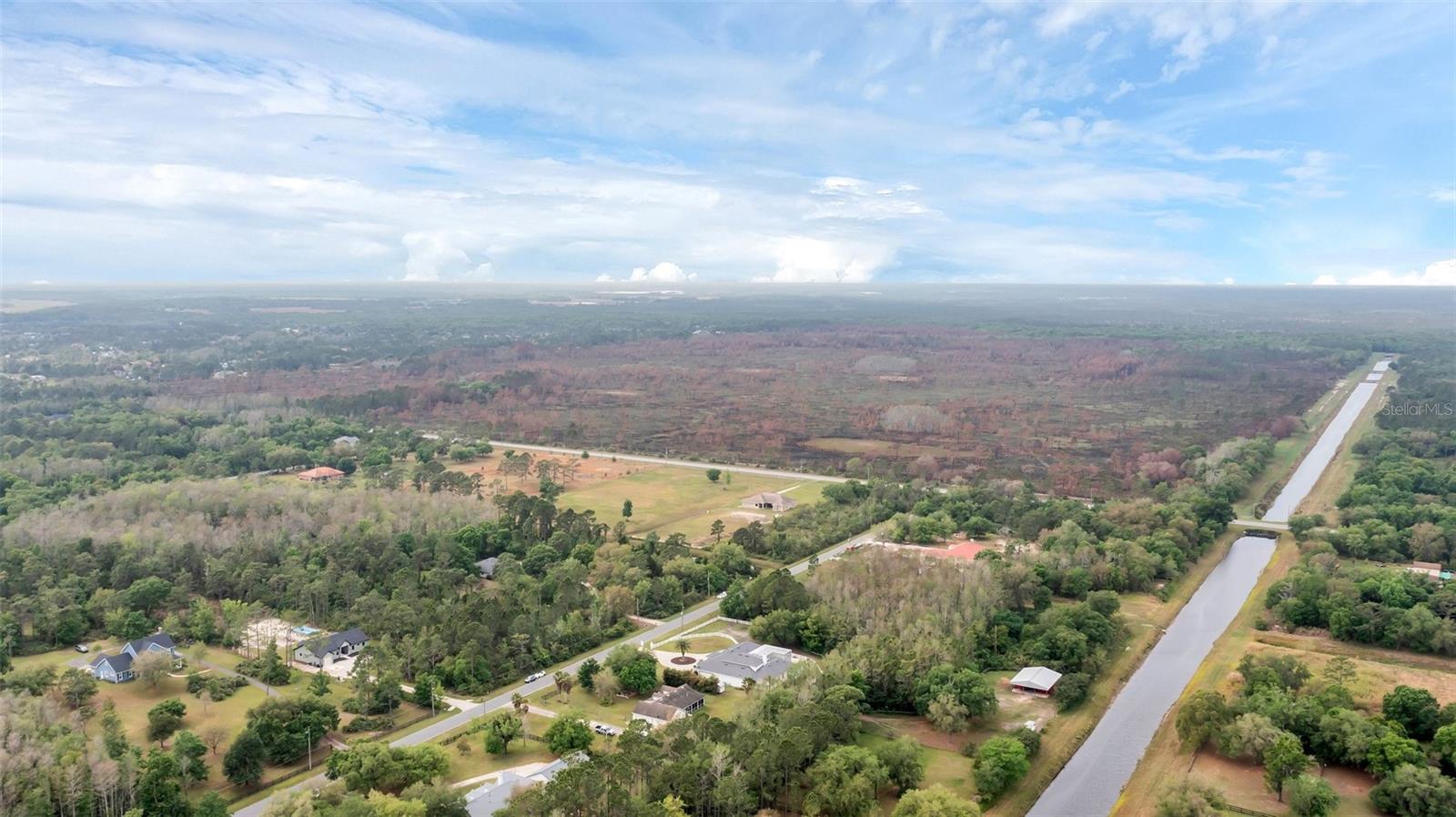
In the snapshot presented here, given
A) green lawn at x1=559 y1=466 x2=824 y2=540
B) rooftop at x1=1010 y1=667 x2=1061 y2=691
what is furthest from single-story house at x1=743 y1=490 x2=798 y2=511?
rooftop at x1=1010 y1=667 x2=1061 y2=691

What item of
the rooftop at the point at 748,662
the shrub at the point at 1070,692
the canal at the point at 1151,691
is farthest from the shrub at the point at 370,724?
the shrub at the point at 1070,692

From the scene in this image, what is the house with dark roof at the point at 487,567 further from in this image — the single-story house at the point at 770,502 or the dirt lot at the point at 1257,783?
the dirt lot at the point at 1257,783

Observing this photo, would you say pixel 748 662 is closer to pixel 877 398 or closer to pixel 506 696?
pixel 506 696

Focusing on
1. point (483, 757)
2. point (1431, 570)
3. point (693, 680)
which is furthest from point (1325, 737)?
point (483, 757)

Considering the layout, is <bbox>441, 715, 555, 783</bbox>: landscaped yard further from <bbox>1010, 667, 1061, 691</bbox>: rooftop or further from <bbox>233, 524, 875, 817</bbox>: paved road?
<bbox>1010, 667, 1061, 691</bbox>: rooftop

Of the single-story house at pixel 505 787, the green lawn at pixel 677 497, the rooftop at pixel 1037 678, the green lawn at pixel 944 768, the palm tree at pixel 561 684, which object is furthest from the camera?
the green lawn at pixel 677 497

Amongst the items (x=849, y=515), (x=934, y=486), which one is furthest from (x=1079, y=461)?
(x=849, y=515)

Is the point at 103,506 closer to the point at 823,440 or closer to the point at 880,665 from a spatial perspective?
the point at 880,665
